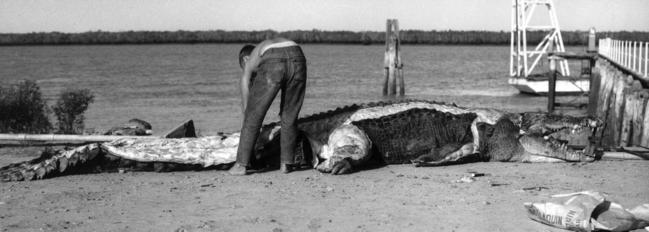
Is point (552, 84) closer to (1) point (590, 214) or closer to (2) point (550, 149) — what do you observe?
(2) point (550, 149)

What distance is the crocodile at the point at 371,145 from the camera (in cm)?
930

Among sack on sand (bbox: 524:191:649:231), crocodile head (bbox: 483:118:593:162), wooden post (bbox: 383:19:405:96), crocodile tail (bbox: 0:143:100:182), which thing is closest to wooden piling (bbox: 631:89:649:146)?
crocodile head (bbox: 483:118:593:162)

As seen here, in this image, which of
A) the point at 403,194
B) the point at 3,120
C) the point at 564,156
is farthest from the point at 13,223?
the point at 3,120

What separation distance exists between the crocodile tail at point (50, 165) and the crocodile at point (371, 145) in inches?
0.5

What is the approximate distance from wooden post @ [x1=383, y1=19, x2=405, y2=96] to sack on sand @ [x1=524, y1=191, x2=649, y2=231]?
80.7 feet

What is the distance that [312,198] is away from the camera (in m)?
7.84

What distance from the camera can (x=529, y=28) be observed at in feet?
114

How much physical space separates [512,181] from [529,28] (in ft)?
90.6

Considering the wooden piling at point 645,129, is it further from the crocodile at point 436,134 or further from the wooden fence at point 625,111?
the crocodile at point 436,134

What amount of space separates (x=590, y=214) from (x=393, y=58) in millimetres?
25100

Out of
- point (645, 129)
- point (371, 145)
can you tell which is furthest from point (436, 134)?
point (645, 129)

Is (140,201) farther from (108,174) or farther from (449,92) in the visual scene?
(449,92)

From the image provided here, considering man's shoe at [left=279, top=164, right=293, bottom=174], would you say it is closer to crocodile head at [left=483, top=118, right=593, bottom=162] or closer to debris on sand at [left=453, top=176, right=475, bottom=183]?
debris on sand at [left=453, top=176, right=475, bottom=183]

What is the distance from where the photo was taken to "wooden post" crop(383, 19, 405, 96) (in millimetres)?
30969
